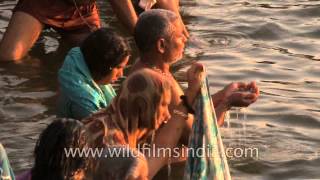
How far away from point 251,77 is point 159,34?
233 cm

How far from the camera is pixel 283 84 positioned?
22.7 ft

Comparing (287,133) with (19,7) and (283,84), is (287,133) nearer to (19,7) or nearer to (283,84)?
(283,84)

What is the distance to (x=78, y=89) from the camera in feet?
15.7

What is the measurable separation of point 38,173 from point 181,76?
12.2 ft

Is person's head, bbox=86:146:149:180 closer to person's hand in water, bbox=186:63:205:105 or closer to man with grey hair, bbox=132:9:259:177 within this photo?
person's hand in water, bbox=186:63:205:105

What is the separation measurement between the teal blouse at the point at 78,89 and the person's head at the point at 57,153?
1354mm

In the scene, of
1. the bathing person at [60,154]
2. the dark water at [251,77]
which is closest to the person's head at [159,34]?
the dark water at [251,77]

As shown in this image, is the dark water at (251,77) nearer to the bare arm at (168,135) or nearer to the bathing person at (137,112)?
the bare arm at (168,135)

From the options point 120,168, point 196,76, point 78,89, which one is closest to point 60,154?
point 120,168

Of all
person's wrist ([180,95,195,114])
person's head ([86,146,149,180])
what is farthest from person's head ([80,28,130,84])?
person's head ([86,146,149,180])

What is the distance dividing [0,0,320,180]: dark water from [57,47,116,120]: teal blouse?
0.57 meters

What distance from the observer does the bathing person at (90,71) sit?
4.76 meters

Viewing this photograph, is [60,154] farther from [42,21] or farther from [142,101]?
[42,21]

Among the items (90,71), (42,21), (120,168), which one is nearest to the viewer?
(120,168)
